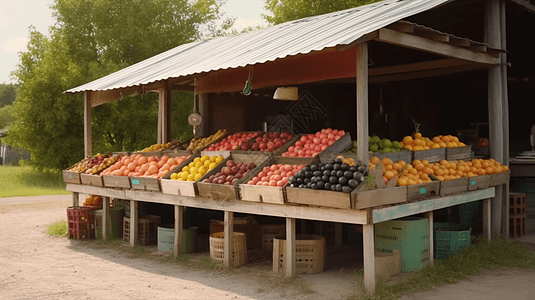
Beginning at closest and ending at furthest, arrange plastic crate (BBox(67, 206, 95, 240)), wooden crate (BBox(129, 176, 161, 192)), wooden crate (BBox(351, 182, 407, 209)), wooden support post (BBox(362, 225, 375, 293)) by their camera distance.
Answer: wooden crate (BBox(351, 182, 407, 209)) → wooden support post (BBox(362, 225, 375, 293)) → wooden crate (BBox(129, 176, 161, 192)) → plastic crate (BBox(67, 206, 95, 240))

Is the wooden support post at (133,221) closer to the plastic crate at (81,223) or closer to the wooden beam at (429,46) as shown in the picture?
the plastic crate at (81,223)

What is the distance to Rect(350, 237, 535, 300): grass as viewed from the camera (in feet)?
19.0

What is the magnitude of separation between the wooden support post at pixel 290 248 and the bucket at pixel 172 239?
2.23 m

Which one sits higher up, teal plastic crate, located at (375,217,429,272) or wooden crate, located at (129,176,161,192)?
wooden crate, located at (129,176,161,192)

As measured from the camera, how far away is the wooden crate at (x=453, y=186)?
23.0ft

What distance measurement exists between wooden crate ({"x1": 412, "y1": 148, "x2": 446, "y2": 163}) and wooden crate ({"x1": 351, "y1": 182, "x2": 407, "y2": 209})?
1.13 m

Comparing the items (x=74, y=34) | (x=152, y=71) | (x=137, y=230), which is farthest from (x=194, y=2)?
(x=137, y=230)

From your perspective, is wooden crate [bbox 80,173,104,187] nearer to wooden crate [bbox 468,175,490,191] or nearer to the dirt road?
the dirt road

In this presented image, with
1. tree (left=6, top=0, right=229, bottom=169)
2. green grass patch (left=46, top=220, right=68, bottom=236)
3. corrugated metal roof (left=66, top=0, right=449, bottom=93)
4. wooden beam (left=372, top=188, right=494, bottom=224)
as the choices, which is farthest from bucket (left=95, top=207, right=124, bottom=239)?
tree (left=6, top=0, right=229, bottom=169)

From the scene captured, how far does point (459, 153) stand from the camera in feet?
26.4

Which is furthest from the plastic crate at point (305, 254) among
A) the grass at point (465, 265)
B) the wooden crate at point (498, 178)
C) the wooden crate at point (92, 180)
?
the wooden crate at point (92, 180)

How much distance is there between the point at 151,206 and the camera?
10070 millimetres

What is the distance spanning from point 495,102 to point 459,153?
1.17 m

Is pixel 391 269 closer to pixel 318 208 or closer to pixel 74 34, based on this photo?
pixel 318 208
